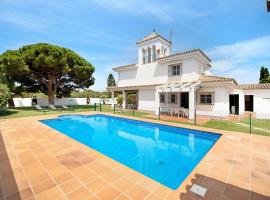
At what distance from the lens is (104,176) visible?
3.94m

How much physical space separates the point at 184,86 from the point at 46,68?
70.5 ft

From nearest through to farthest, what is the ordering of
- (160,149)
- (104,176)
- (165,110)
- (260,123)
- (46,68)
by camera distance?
(104,176), (160,149), (260,123), (165,110), (46,68)

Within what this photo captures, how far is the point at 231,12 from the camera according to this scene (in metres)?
11.7

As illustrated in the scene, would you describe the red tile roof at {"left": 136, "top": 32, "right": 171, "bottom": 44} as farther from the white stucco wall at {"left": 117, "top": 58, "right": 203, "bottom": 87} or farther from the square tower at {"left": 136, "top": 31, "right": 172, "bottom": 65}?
the white stucco wall at {"left": 117, "top": 58, "right": 203, "bottom": 87}

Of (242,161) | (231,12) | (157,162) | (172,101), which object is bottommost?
(157,162)

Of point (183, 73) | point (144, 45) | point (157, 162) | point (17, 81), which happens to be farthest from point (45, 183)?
point (17, 81)

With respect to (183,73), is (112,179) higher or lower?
lower

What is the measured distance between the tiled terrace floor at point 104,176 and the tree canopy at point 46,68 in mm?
17724

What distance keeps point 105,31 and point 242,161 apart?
17.4 metres

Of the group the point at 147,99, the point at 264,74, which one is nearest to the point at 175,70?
the point at 147,99

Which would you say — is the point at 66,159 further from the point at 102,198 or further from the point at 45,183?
the point at 102,198

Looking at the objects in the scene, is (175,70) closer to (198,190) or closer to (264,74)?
(198,190)

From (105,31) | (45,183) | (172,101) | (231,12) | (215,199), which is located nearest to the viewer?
(215,199)

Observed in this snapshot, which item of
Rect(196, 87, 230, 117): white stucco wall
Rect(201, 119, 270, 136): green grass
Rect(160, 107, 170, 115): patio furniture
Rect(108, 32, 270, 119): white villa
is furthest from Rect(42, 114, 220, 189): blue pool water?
Rect(196, 87, 230, 117): white stucco wall
